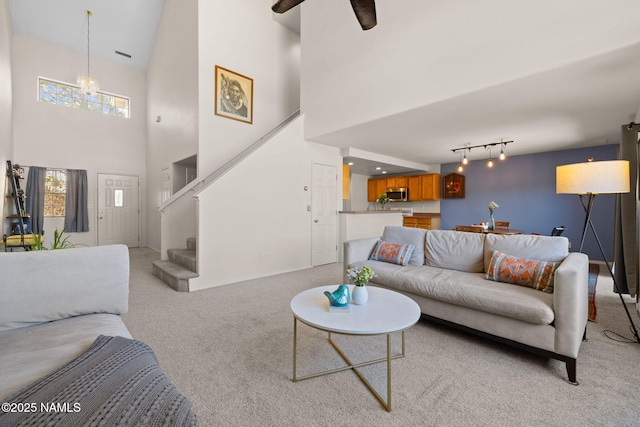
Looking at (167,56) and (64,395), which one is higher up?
(167,56)

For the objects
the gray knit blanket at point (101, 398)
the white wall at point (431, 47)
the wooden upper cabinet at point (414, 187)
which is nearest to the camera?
the gray knit blanket at point (101, 398)

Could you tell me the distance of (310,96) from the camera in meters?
4.90

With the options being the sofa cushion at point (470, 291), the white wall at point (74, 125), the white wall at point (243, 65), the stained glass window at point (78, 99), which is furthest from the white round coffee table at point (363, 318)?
the stained glass window at point (78, 99)

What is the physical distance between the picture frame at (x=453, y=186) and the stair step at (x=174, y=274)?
257 inches

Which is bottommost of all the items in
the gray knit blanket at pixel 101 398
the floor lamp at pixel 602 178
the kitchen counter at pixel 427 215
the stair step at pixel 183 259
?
the stair step at pixel 183 259

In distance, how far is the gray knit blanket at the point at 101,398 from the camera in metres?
0.82

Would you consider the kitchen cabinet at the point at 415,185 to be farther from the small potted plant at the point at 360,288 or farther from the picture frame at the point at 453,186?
the small potted plant at the point at 360,288

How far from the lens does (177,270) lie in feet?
13.4

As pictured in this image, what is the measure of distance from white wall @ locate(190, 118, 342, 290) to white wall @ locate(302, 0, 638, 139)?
676 millimetres

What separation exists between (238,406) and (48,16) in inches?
→ 346

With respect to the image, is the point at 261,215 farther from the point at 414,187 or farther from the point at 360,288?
the point at 414,187

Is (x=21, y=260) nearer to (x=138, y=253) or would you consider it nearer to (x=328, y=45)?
(x=328, y=45)

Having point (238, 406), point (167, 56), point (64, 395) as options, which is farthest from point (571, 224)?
point (167, 56)

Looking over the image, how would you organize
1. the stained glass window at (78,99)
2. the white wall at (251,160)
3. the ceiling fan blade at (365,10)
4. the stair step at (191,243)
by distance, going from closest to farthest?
1. the ceiling fan blade at (365,10)
2. the white wall at (251,160)
3. the stair step at (191,243)
4. the stained glass window at (78,99)
